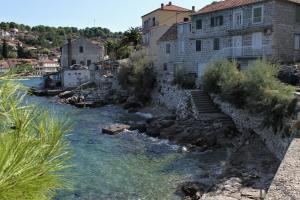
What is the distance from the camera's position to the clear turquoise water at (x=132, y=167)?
20.1 meters

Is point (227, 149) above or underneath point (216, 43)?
underneath

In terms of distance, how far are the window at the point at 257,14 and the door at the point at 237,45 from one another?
2447mm

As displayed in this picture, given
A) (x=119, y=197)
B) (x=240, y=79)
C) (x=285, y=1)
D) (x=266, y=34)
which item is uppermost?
(x=285, y=1)

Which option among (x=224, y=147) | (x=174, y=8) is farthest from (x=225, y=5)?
(x=174, y=8)

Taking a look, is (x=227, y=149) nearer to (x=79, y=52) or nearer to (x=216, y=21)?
(x=216, y=21)

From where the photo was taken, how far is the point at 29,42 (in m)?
179

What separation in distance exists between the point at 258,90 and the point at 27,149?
25522 millimetres

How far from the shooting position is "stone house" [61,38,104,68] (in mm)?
87625

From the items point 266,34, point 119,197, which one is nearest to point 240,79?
point 266,34

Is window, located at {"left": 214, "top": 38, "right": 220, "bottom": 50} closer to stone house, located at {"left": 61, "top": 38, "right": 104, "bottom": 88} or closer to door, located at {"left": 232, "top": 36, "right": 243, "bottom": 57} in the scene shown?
door, located at {"left": 232, "top": 36, "right": 243, "bottom": 57}

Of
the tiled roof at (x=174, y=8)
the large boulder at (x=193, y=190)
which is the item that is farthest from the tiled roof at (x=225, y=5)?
the large boulder at (x=193, y=190)

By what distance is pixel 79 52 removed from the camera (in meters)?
88.5

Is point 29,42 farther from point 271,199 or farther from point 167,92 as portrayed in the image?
point 271,199

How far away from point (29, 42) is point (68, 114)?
18465 centimetres
